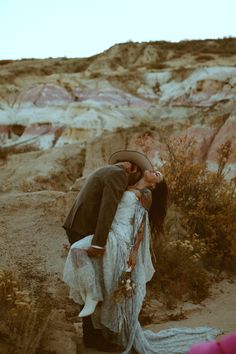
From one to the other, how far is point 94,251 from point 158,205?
735 millimetres

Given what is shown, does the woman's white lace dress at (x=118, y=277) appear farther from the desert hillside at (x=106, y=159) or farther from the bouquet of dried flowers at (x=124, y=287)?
the desert hillside at (x=106, y=159)

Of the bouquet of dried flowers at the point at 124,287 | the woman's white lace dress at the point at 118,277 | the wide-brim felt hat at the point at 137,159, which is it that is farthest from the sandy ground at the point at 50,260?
the wide-brim felt hat at the point at 137,159

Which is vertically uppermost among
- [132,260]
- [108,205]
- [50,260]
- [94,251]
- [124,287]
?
[108,205]

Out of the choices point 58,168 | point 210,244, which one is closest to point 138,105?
point 58,168

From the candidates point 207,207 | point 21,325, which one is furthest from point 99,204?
point 207,207

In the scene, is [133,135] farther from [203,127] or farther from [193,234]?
[193,234]

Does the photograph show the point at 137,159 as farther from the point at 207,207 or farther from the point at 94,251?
the point at 207,207

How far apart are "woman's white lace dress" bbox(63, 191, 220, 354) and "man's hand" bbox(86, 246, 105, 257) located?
0.04m

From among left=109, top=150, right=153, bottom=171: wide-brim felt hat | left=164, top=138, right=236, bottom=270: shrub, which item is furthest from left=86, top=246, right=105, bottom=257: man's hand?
left=164, top=138, right=236, bottom=270: shrub

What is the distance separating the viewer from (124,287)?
4.06 metres

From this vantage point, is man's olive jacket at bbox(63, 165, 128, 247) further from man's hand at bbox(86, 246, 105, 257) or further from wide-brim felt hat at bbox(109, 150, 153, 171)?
wide-brim felt hat at bbox(109, 150, 153, 171)

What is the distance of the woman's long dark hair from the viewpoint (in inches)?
175

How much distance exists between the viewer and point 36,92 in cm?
2503

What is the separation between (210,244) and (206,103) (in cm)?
1611
